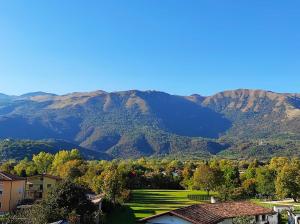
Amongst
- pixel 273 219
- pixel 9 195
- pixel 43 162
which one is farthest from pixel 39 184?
pixel 273 219

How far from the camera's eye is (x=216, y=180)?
97375 millimetres

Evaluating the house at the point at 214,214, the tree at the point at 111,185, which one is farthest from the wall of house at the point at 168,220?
the tree at the point at 111,185

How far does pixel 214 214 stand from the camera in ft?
128

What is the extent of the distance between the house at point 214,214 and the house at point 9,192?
113 feet

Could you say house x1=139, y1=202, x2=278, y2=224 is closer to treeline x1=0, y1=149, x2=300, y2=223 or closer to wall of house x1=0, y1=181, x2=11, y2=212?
treeline x1=0, y1=149, x2=300, y2=223

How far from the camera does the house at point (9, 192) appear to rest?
63844 mm

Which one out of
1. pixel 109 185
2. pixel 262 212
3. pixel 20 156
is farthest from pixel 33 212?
pixel 20 156

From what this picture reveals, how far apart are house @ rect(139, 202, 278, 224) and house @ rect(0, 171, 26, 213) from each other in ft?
113

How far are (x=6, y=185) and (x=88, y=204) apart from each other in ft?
80.9

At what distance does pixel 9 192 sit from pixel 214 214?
37.9m

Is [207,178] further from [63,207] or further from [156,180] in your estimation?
[63,207]

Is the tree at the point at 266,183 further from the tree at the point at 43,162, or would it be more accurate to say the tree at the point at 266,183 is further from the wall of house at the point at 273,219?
the tree at the point at 43,162

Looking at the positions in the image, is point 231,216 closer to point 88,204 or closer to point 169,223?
point 169,223

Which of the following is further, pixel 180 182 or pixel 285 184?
pixel 180 182
